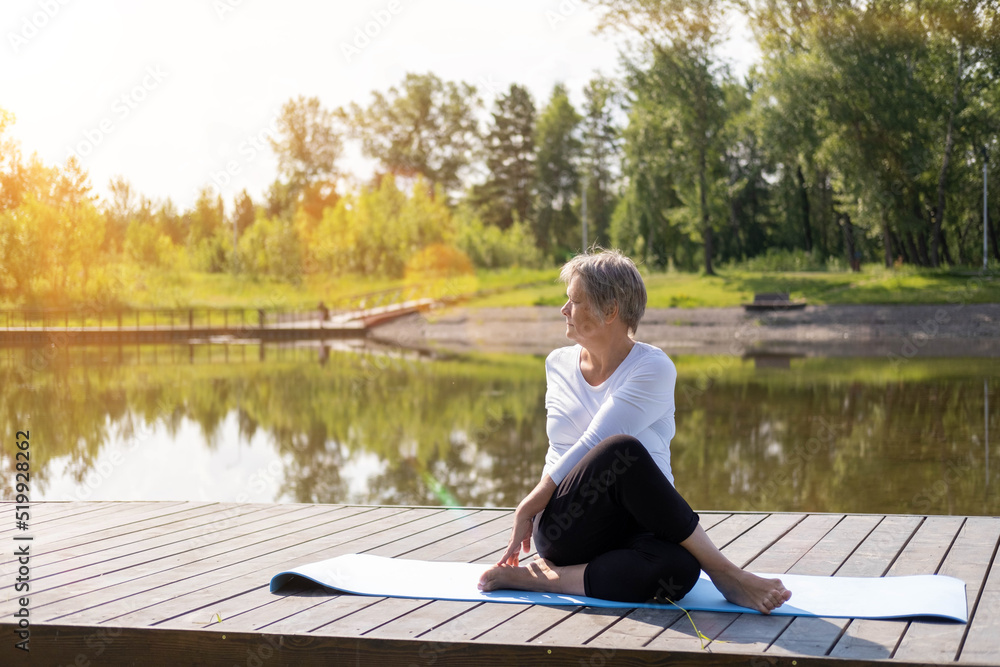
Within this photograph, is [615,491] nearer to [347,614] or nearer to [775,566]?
[347,614]

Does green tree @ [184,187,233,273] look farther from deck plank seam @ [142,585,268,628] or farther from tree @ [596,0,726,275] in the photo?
deck plank seam @ [142,585,268,628]

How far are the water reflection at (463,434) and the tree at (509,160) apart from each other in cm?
3017

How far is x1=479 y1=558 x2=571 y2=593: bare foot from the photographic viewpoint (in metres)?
3.05

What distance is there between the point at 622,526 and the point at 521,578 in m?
0.38

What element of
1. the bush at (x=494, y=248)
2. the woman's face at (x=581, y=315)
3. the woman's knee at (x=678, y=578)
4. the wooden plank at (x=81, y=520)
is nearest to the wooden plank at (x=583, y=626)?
the woman's knee at (x=678, y=578)

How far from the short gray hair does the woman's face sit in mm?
16

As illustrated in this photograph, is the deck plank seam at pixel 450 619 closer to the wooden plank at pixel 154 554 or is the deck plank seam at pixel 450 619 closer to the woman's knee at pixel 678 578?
the woman's knee at pixel 678 578

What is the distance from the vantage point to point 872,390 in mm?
12758

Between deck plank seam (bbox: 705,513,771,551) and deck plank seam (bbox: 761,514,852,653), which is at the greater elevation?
deck plank seam (bbox: 761,514,852,653)

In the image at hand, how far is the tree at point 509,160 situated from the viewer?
4662cm

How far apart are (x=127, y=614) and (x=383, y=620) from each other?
0.78m

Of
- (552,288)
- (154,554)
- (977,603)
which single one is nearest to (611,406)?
(977,603)

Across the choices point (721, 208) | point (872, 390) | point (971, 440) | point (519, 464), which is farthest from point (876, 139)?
point (519, 464)

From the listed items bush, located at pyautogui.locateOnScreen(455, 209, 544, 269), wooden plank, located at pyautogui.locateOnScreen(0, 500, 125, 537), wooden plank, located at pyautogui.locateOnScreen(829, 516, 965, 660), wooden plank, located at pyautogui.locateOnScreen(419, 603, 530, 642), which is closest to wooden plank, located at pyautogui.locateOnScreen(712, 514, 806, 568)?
wooden plank, located at pyautogui.locateOnScreen(829, 516, 965, 660)
